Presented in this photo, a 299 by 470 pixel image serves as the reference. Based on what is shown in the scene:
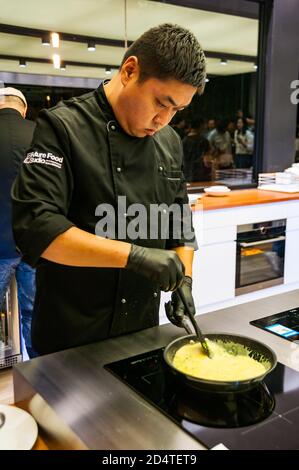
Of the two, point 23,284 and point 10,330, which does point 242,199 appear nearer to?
point 23,284

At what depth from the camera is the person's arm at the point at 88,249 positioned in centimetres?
104

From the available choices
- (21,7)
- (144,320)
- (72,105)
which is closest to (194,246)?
(144,320)

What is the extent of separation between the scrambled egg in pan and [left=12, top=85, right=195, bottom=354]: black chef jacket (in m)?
0.27

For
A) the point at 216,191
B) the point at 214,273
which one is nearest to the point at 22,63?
the point at 216,191

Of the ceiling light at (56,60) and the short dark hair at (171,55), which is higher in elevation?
the ceiling light at (56,60)

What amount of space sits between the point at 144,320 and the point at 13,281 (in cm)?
151

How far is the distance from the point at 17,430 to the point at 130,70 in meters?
0.82

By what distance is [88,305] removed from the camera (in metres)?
1.25

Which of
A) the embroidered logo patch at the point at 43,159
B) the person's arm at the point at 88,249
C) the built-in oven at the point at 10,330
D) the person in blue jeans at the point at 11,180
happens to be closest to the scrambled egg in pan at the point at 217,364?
the person's arm at the point at 88,249

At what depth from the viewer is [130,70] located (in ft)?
3.75

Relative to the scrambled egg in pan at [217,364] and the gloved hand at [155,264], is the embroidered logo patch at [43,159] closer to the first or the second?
the gloved hand at [155,264]

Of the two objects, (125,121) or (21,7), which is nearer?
(125,121)

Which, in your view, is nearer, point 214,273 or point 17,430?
point 17,430
